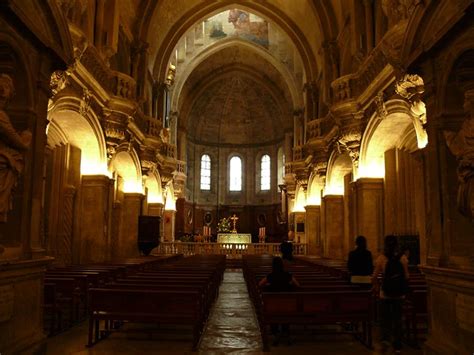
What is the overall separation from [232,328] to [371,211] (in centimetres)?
807

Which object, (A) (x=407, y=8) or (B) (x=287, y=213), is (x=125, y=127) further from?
(B) (x=287, y=213)

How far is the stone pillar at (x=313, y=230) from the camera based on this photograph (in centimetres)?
2362

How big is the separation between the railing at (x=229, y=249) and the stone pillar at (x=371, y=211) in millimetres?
10748

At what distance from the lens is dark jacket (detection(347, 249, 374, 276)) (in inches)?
297

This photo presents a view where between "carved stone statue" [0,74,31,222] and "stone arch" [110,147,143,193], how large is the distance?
13.3 m

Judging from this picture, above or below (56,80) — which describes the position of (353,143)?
below

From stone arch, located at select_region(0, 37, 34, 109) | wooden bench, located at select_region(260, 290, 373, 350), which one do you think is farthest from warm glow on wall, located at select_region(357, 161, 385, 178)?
stone arch, located at select_region(0, 37, 34, 109)

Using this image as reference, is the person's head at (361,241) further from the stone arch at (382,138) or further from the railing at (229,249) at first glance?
the railing at (229,249)

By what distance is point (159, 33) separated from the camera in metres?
23.0

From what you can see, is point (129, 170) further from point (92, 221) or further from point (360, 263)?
point (360, 263)

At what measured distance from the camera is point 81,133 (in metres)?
14.6

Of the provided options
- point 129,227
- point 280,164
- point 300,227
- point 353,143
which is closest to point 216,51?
point 280,164

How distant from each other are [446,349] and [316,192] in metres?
19.1

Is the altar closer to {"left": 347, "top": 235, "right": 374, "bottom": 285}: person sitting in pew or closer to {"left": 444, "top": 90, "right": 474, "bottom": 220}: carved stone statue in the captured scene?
{"left": 347, "top": 235, "right": 374, "bottom": 285}: person sitting in pew
